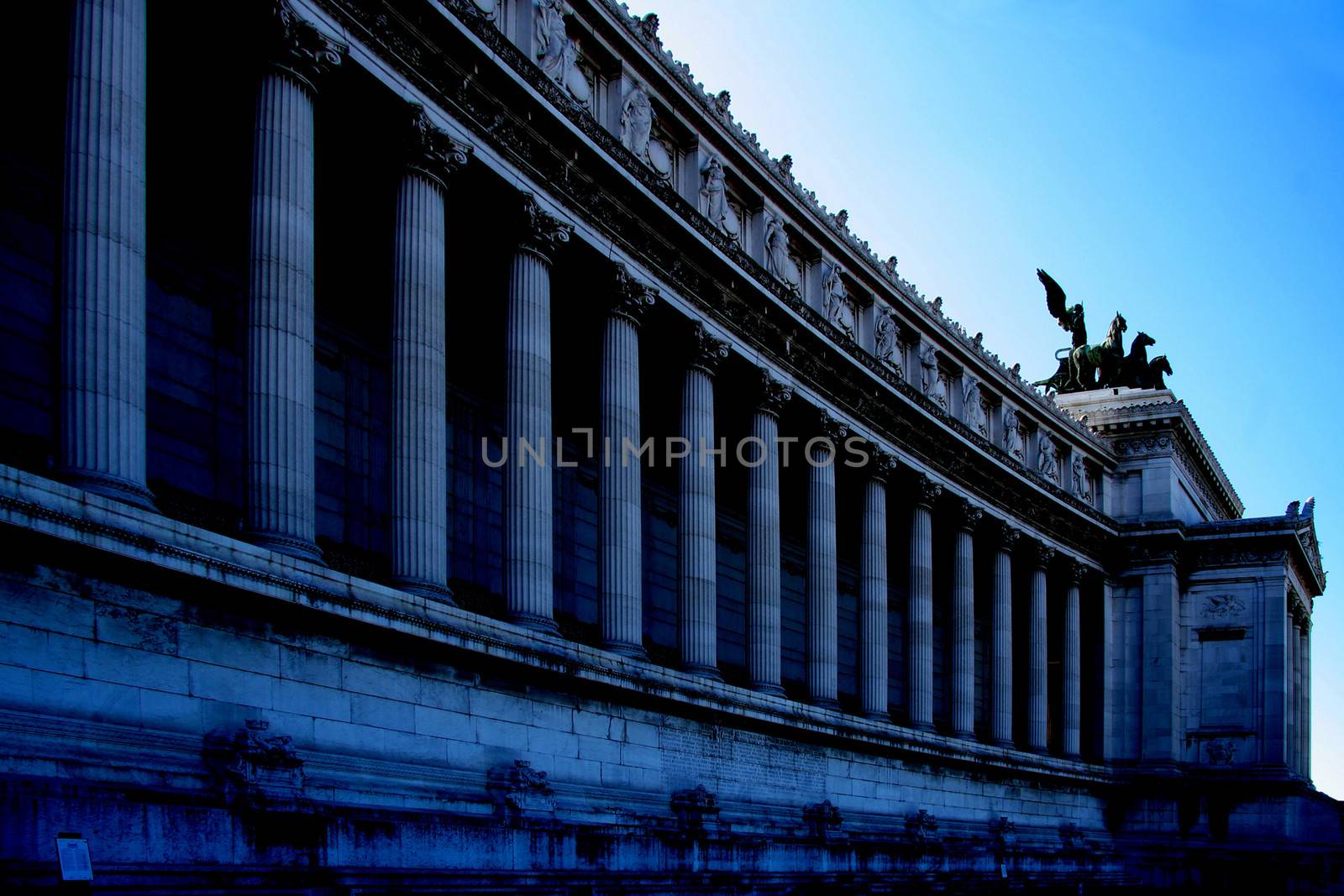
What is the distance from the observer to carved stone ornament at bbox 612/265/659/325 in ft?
118

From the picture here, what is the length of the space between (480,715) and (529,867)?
3.81 metres

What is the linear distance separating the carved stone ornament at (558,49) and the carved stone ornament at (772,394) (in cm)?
1041

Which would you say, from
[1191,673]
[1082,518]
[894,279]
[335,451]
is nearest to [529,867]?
[335,451]

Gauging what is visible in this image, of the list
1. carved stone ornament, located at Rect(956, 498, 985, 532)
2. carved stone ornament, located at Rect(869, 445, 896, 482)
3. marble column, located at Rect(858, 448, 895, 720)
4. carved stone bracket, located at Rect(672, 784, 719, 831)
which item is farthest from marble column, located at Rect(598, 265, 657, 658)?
carved stone ornament, located at Rect(956, 498, 985, 532)

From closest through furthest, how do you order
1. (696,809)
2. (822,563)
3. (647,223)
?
(696,809) < (647,223) < (822,563)

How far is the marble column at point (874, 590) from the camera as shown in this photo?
47.7 metres

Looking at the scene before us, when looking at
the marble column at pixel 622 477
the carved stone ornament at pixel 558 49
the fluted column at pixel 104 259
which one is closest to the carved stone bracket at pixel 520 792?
the marble column at pixel 622 477

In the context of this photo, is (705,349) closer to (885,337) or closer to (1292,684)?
(885,337)

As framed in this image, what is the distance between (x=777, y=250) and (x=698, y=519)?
9961 mm

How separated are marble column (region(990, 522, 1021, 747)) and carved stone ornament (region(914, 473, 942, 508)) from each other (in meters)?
6.24

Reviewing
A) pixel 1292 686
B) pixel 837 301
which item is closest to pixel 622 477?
pixel 837 301

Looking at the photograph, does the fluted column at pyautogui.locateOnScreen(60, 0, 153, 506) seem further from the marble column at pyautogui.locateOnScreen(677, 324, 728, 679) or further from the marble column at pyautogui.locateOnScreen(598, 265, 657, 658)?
the marble column at pyautogui.locateOnScreen(677, 324, 728, 679)

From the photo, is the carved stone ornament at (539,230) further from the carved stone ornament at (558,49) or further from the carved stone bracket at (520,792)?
the carved stone bracket at (520,792)

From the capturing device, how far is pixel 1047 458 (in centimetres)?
6375
